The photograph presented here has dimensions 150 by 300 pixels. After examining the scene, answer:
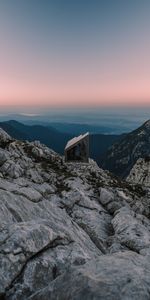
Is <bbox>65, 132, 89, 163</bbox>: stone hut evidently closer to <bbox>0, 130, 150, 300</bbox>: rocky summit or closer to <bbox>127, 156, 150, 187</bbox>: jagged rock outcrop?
<bbox>0, 130, 150, 300</bbox>: rocky summit

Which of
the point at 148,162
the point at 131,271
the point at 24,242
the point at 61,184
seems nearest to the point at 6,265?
the point at 24,242

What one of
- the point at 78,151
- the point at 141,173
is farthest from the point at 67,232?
the point at 141,173

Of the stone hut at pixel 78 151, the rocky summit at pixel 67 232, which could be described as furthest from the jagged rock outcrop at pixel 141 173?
the rocky summit at pixel 67 232

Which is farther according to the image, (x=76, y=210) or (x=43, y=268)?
(x=76, y=210)

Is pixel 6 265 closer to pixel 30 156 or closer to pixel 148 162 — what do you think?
pixel 30 156

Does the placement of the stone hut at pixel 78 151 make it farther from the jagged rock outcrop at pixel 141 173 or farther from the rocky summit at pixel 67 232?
the jagged rock outcrop at pixel 141 173

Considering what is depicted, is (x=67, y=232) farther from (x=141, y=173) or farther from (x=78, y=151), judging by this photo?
(x=141, y=173)

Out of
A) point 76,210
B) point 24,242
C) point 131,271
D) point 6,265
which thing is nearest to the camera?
point 131,271
